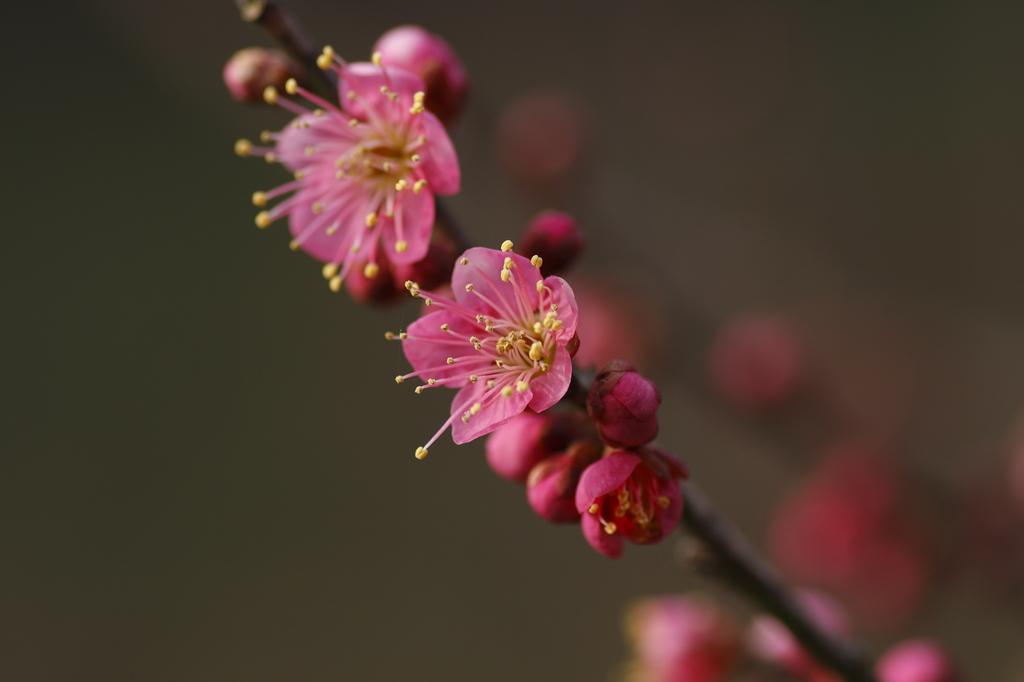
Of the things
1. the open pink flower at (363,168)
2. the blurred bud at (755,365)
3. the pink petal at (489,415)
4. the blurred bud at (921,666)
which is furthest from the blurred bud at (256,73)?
the blurred bud at (755,365)

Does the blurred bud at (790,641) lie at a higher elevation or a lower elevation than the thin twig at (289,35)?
lower

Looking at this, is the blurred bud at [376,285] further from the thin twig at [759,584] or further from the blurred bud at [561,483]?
the thin twig at [759,584]

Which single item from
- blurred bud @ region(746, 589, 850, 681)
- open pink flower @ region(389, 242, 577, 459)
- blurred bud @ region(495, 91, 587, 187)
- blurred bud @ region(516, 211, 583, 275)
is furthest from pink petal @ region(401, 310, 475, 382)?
blurred bud @ region(495, 91, 587, 187)

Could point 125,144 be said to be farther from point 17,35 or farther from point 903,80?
point 903,80

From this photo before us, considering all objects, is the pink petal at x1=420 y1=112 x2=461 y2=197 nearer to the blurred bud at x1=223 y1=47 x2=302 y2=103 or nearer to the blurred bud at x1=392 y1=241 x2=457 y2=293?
the blurred bud at x1=392 y1=241 x2=457 y2=293

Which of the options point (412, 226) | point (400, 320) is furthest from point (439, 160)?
point (400, 320)
